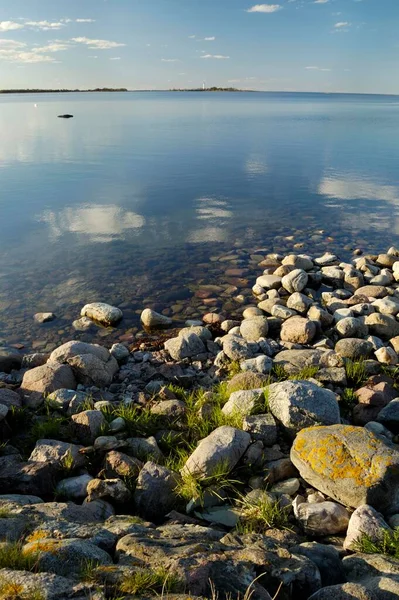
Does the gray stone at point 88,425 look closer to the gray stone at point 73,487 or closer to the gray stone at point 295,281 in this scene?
the gray stone at point 73,487

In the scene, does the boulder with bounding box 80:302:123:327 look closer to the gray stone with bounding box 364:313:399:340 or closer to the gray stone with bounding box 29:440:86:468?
the gray stone with bounding box 29:440:86:468

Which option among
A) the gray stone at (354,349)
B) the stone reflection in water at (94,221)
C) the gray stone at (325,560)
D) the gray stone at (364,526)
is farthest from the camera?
the stone reflection in water at (94,221)

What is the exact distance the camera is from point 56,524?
12.3 feet

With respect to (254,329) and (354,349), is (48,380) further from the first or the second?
(354,349)

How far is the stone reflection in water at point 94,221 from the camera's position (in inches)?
714

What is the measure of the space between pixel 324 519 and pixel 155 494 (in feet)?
6.04

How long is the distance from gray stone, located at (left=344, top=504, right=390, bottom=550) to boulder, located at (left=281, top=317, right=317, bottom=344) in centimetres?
518

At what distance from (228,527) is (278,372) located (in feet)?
11.5

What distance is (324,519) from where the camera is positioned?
4.68 metres

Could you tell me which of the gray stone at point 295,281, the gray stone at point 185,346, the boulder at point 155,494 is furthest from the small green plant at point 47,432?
the gray stone at point 295,281

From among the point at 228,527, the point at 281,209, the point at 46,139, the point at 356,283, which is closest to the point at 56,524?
the point at 228,527

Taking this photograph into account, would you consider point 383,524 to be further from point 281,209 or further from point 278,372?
point 281,209

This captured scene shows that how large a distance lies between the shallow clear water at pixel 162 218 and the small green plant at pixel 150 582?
26.2 ft

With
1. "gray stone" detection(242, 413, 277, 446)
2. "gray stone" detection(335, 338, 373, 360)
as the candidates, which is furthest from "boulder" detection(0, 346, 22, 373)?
"gray stone" detection(335, 338, 373, 360)
